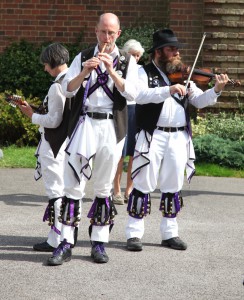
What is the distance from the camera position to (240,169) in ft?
40.8

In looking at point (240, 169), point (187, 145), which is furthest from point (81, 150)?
point (240, 169)

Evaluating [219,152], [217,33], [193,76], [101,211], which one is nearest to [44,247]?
[101,211]

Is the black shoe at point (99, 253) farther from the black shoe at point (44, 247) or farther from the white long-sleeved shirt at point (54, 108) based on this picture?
the white long-sleeved shirt at point (54, 108)

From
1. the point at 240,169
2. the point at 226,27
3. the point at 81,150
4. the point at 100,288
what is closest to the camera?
A: the point at 100,288

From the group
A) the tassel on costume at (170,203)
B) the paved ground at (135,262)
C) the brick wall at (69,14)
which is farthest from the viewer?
the brick wall at (69,14)

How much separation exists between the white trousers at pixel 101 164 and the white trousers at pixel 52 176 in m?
0.40

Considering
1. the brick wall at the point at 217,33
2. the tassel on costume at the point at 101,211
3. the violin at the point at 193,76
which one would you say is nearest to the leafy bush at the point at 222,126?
the brick wall at the point at 217,33

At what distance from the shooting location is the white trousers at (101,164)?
23.4 feet

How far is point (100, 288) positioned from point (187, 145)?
190 cm

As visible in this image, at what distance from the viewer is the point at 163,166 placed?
7.83 meters

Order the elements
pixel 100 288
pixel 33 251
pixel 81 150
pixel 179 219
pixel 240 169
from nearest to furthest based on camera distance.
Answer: pixel 100 288 → pixel 81 150 → pixel 33 251 → pixel 179 219 → pixel 240 169

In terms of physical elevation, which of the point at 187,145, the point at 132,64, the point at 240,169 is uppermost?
the point at 132,64

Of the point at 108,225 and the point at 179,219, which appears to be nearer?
the point at 108,225

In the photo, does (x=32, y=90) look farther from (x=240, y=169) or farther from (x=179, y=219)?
(x=179, y=219)
